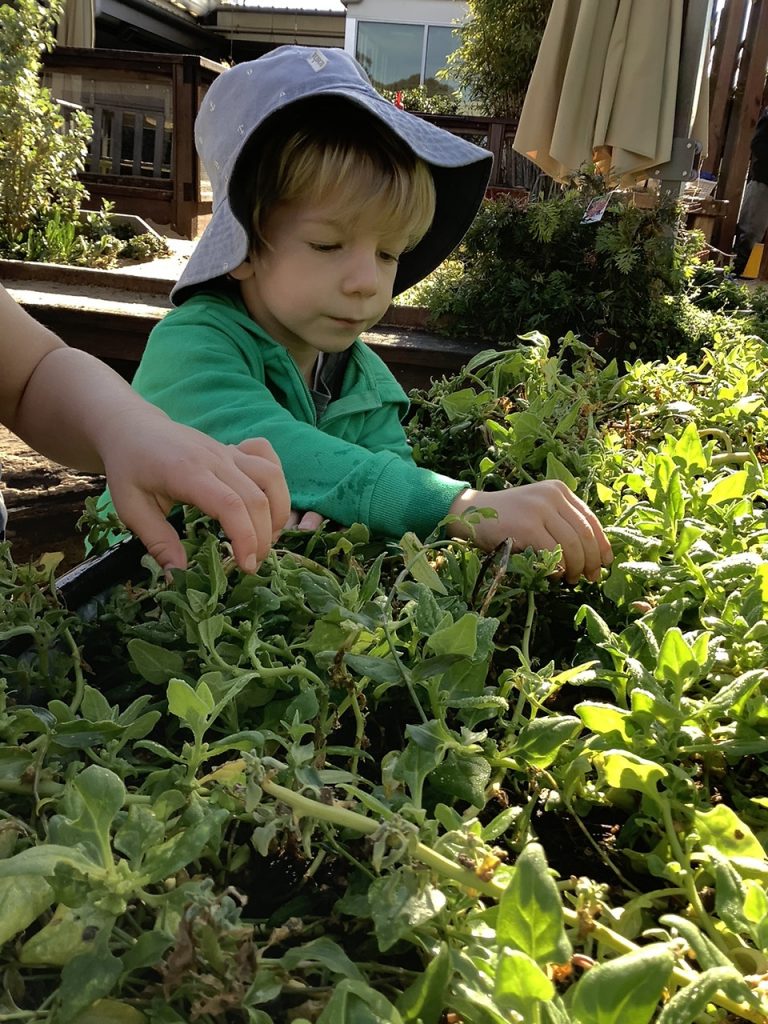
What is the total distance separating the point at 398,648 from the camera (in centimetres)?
74

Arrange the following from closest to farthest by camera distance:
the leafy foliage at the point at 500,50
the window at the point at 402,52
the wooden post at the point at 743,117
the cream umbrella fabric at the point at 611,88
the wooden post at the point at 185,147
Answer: the cream umbrella fabric at the point at 611,88 → the wooden post at the point at 185,147 → the wooden post at the point at 743,117 → the leafy foliage at the point at 500,50 → the window at the point at 402,52

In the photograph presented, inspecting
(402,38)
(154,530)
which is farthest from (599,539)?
(402,38)

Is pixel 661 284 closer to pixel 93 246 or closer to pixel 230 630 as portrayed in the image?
pixel 230 630

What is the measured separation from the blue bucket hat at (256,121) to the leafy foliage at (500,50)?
34.4 ft

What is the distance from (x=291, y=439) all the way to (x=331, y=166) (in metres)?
0.64

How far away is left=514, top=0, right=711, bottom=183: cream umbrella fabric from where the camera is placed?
5.54m

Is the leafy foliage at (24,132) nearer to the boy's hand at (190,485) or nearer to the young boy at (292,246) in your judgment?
the young boy at (292,246)

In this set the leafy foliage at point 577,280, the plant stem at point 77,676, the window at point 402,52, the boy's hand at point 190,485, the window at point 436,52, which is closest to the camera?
the plant stem at point 77,676

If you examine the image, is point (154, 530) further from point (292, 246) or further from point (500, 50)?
point (500, 50)

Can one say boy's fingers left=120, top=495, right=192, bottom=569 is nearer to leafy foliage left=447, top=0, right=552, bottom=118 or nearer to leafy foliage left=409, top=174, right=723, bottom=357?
leafy foliage left=409, top=174, right=723, bottom=357

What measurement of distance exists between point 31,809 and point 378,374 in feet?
5.55

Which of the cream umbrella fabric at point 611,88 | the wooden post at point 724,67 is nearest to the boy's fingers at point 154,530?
the cream umbrella fabric at point 611,88

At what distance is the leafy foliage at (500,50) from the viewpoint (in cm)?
1098

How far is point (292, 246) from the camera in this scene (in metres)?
1.76
